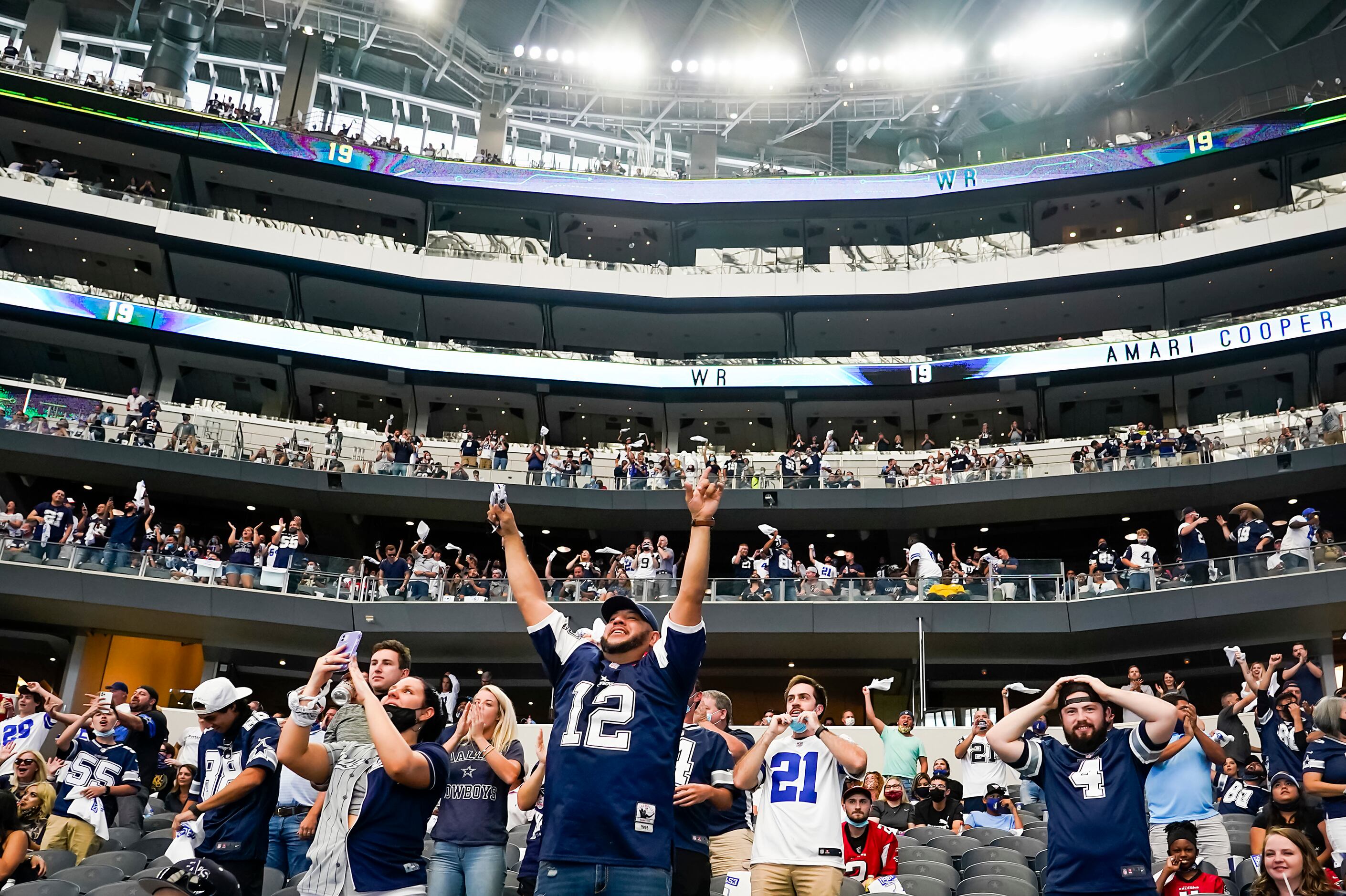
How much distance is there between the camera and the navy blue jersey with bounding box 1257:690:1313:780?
7746mm

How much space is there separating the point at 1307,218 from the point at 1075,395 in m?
6.50

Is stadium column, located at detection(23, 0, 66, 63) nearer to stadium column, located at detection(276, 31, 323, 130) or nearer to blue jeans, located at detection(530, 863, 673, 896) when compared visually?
stadium column, located at detection(276, 31, 323, 130)

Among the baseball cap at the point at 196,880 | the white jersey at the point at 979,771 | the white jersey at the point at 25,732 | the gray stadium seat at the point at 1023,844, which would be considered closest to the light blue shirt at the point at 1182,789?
the gray stadium seat at the point at 1023,844

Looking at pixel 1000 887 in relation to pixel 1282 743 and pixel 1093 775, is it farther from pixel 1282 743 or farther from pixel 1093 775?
pixel 1093 775

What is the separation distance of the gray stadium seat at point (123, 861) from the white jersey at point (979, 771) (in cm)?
767

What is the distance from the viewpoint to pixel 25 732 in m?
8.26

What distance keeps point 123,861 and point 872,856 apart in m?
4.77

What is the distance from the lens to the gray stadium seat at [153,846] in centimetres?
801

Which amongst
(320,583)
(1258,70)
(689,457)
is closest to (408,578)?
Answer: (320,583)

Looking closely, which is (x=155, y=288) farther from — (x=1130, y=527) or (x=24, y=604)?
(x=1130, y=527)

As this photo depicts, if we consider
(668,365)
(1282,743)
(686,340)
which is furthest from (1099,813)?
(686,340)

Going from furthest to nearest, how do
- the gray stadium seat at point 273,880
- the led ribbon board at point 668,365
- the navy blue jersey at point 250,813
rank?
the led ribbon board at point 668,365, the gray stadium seat at point 273,880, the navy blue jersey at point 250,813

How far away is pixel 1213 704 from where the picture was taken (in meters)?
23.0

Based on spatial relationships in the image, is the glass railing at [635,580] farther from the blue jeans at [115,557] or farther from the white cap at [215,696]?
the white cap at [215,696]
